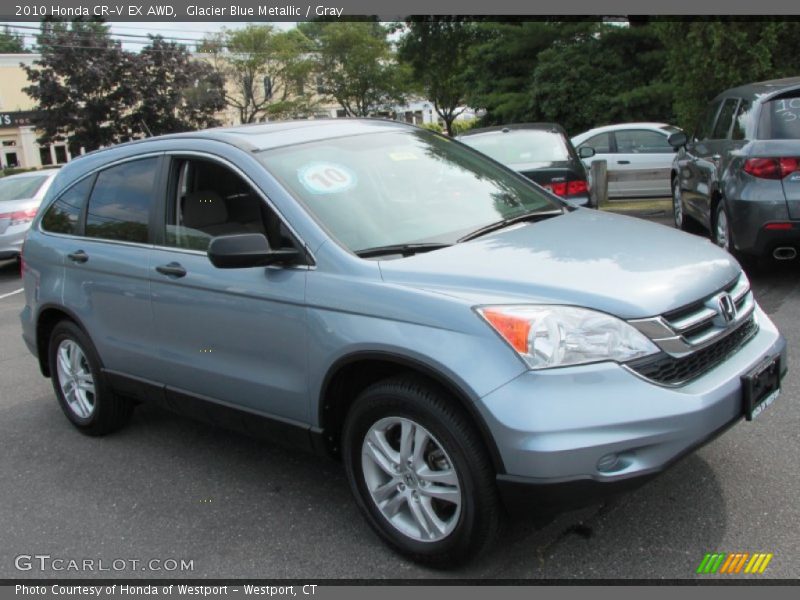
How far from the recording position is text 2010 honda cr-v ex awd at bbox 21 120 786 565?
2.76 metres

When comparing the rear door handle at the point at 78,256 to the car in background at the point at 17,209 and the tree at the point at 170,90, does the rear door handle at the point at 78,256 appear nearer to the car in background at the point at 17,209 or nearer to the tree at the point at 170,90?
the car in background at the point at 17,209

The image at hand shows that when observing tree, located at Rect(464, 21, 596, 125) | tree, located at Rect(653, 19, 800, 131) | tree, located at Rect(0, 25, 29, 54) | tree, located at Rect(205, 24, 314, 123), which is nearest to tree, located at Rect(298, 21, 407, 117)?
tree, located at Rect(205, 24, 314, 123)

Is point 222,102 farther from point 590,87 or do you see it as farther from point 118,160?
point 118,160

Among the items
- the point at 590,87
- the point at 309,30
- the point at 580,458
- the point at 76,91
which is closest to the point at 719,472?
the point at 580,458

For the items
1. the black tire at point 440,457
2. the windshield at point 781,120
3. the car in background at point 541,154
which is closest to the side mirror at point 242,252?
the black tire at point 440,457

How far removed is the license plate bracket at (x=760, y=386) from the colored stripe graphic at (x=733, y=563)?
1.74 feet

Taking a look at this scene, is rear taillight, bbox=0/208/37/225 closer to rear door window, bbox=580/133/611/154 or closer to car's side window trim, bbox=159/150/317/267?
car's side window trim, bbox=159/150/317/267

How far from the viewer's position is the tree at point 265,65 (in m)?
46.9

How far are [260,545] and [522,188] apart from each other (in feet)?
7.57

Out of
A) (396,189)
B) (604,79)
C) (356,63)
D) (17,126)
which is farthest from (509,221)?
(17,126)

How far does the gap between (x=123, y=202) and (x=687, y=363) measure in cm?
320

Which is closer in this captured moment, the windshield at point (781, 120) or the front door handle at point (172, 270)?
the front door handle at point (172, 270)

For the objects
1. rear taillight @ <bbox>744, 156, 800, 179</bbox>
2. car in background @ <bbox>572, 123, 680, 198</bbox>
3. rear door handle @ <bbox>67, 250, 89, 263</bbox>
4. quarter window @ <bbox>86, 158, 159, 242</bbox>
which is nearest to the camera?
quarter window @ <bbox>86, 158, 159, 242</bbox>

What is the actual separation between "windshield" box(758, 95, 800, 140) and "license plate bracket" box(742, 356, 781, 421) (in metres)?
3.87
